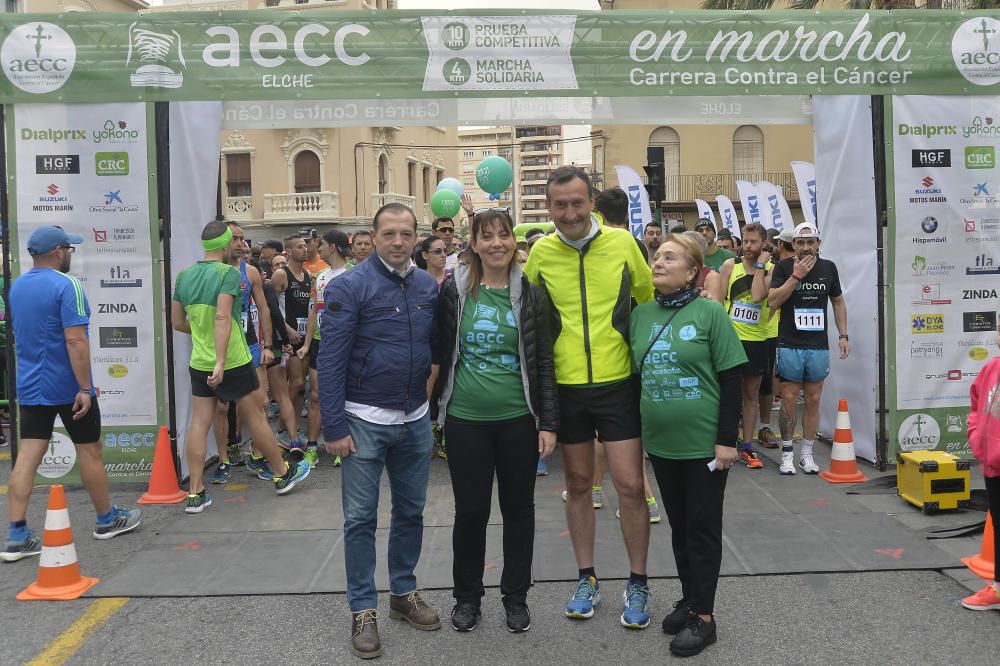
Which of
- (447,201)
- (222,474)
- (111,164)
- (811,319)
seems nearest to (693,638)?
(811,319)

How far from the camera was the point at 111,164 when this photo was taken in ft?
21.7

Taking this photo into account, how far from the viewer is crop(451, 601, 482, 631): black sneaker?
155 inches

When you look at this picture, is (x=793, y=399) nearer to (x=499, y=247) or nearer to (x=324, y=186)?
(x=499, y=247)

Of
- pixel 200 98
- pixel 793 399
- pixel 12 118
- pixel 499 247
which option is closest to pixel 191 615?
pixel 499 247

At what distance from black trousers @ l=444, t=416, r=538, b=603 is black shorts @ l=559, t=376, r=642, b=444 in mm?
181

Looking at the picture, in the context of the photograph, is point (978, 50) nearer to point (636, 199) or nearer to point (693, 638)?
point (693, 638)

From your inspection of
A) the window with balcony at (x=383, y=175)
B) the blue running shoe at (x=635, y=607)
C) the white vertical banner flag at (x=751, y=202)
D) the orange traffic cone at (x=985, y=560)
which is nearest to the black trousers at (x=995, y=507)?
the orange traffic cone at (x=985, y=560)

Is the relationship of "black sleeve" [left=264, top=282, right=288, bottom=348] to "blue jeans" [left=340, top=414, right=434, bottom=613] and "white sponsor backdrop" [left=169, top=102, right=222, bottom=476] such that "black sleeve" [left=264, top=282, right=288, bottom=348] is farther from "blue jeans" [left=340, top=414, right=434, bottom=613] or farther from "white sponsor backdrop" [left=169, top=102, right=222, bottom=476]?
"blue jeans" [left=340, top=414, right=434, bottom=613]

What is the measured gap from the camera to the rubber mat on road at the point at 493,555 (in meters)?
4.61

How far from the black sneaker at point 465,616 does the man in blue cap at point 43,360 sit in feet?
9.29

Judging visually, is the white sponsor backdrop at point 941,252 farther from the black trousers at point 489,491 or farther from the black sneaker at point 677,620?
the black trousers at point 489,491

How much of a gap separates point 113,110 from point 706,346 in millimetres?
5303

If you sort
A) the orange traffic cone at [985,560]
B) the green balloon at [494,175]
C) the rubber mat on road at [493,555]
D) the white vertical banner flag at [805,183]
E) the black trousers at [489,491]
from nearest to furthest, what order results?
the black trousers at [489,491] → the orange traffic cone at [985,560] → the rubber mat on road at [493,555] → the white vertical banner flag at [805,183] → the green balloon at [494,175]

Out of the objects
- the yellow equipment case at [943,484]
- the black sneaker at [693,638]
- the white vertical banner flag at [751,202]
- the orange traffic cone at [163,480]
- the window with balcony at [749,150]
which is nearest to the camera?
the black sneaker at [693,638]
